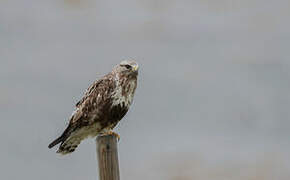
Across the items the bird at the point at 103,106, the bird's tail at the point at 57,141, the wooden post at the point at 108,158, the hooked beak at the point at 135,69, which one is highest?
the hooked beak at the point at 135,69

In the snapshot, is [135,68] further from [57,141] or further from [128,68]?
[57,141]

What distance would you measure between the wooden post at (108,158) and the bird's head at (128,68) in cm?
219

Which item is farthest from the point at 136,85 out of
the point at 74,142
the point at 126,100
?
the point at 74,142

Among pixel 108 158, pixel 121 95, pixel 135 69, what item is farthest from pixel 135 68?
pixel 108 158

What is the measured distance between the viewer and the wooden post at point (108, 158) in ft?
15.8

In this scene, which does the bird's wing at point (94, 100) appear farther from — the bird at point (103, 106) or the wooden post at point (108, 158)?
the wooden post at point (108, 158)

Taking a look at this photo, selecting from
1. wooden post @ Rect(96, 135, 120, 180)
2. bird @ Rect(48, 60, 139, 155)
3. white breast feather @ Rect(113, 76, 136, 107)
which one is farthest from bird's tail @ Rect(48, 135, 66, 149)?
wooden post @ Rect(96, 135, 120, 180)

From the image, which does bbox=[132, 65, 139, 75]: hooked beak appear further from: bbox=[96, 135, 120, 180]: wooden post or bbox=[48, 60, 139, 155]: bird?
bbox=[96, 135, 120, 180]: wooden post

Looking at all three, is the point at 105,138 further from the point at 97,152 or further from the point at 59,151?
the point at 59,151

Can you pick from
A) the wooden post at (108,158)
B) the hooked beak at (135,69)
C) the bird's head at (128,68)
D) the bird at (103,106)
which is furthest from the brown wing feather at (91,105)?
the wooden post at (108,158)

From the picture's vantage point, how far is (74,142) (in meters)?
7.26

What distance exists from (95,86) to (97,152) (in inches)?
90.8

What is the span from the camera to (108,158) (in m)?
4.88

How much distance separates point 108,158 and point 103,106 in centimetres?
216
